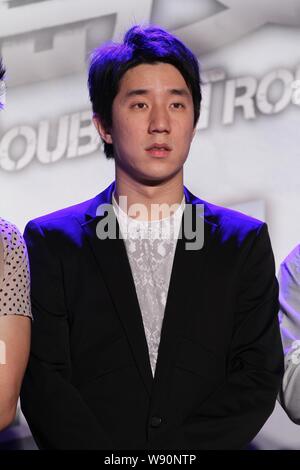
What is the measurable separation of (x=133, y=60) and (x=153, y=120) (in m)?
0.20

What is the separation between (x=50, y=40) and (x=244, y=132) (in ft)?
2.50

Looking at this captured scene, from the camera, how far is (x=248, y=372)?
2.26 metres

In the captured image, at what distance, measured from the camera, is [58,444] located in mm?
2197

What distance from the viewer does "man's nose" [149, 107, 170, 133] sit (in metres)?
2.29

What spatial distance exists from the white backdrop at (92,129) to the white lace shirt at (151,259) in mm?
479

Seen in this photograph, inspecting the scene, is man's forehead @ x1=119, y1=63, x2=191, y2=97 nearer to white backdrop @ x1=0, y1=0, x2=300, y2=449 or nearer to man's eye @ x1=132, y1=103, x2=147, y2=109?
man's eye @ x1=132, y1=103, x2=147, y2=109

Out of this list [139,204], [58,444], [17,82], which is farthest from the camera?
[17,82]

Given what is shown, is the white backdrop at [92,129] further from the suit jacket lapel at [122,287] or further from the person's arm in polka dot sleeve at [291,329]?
the suit jacket lapel at [122,287]

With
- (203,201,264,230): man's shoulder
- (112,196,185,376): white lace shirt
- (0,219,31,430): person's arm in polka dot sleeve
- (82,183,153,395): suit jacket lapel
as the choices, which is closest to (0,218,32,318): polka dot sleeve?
(0,219,31,430): person's arm in polka dot sleeve

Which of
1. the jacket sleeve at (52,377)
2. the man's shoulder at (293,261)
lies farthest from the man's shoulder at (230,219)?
the jacket sleeve at (52,377)

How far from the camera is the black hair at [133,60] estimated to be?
7.82 feet

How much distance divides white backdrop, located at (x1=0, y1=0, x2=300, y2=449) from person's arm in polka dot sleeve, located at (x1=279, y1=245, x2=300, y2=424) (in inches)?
11.6

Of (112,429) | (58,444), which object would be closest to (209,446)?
(112,429)

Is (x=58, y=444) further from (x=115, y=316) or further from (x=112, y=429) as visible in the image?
(x=115, y=316)
